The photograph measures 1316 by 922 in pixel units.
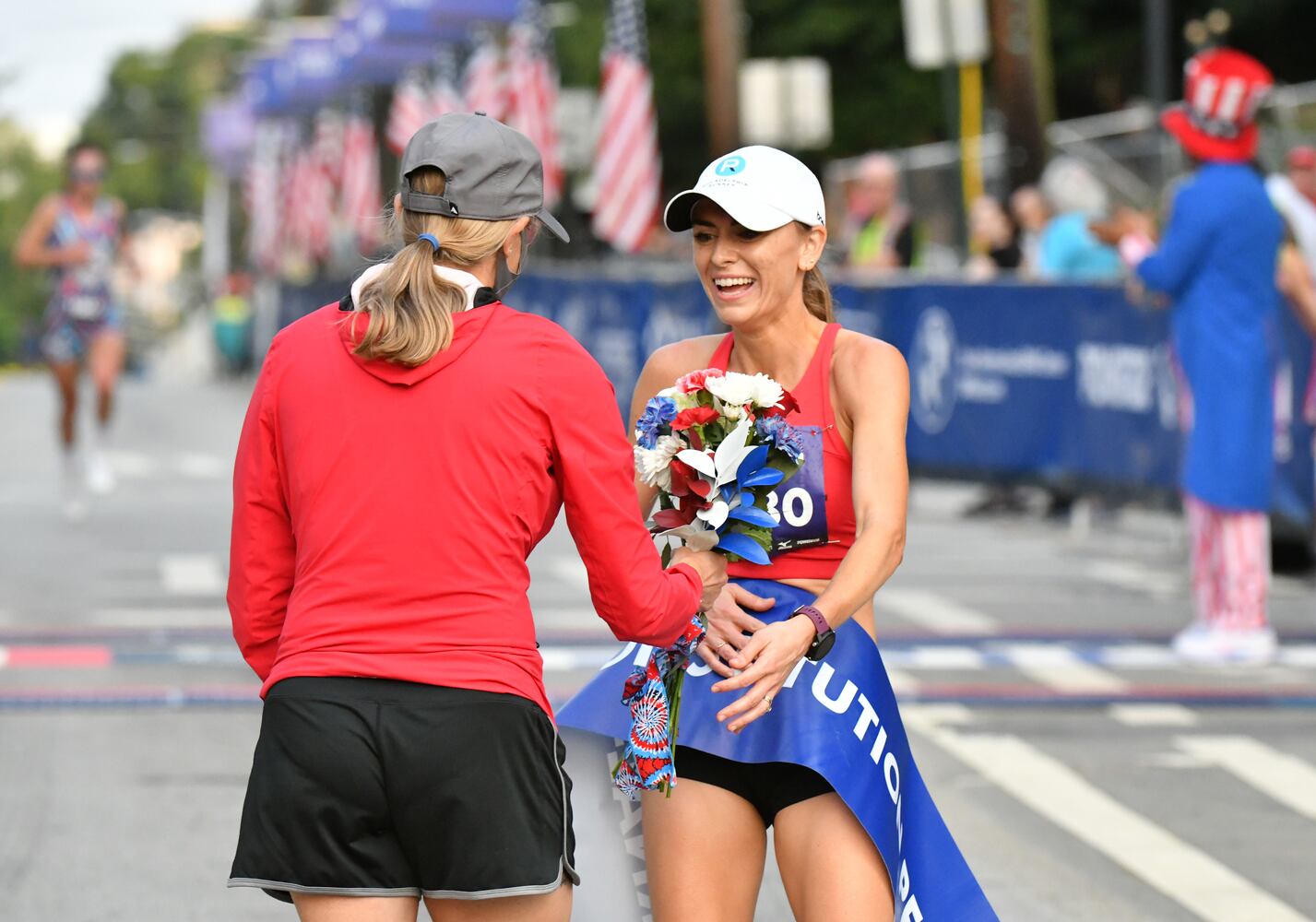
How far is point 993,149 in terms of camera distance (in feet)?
88.1

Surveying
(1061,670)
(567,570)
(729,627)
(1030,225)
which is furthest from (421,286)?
(1030,225)

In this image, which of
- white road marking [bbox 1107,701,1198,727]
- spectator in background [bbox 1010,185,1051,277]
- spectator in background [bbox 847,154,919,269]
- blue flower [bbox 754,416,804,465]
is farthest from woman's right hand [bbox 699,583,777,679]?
spectator in background [bbox 847,154,919,269]

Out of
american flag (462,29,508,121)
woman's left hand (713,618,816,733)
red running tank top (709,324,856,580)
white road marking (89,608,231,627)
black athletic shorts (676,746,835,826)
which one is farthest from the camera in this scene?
american flag (462,29,508,121)

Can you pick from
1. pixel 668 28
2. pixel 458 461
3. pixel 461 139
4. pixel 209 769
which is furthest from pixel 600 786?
pixel 668 28

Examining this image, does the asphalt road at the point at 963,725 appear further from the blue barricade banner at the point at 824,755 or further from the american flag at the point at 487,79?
the american flag at the point at 487,79

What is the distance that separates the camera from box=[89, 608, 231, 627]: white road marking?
10.7m

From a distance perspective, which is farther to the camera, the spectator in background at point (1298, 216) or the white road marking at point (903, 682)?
the spectator in background at point (1298, 216)

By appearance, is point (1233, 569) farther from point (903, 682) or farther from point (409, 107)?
point (409, 107)

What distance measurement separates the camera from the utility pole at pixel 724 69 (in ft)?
82.9

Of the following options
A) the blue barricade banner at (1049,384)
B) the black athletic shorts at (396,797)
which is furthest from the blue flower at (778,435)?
the blue barricade banner at (1049,384)

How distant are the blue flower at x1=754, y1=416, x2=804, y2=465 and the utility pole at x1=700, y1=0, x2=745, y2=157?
21397mm

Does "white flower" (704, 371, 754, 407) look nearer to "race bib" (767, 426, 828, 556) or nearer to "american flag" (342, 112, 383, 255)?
"race bib" (767, 426, 828, 556)

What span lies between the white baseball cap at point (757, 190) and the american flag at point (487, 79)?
83.9 feet

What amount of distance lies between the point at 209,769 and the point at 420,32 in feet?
90.0
